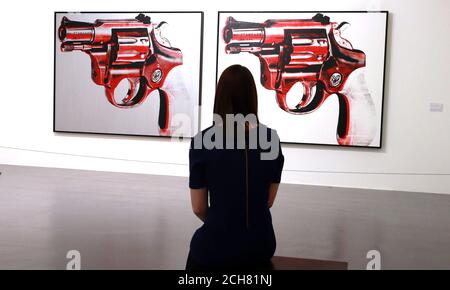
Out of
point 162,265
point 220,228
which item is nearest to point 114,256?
point 162,265

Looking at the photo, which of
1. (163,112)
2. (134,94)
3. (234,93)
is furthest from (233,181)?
(134,94)

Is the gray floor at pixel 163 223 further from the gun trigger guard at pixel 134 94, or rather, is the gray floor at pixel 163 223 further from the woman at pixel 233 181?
the woman at pixel 233 181

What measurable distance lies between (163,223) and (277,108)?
3.06 m

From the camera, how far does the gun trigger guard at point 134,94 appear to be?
8172mm

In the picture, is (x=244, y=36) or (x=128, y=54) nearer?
(x=244, y=36)

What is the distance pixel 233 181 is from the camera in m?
2.33

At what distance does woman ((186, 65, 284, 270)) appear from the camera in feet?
7.55

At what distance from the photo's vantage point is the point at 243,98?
2.29m

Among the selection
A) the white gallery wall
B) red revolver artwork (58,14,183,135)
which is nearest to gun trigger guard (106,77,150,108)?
red revolver artwork (58,14,183,135)

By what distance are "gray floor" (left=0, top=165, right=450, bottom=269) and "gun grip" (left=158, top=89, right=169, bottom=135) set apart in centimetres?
84

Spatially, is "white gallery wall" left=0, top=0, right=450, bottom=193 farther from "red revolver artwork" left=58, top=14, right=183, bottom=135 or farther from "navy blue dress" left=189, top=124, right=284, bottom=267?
"navy blue dress" left=189, top=124, right=284, bottom=267

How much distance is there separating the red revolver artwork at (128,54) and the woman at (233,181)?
5790 millimetres

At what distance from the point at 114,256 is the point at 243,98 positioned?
7.21 feet

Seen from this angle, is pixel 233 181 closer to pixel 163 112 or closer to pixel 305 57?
pixel 305 57
